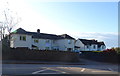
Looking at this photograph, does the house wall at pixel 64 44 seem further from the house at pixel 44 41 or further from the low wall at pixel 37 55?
the low wall at pixel 37 55

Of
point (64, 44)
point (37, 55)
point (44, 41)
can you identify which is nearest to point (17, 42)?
point (44, 41)

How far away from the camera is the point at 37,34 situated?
180ft

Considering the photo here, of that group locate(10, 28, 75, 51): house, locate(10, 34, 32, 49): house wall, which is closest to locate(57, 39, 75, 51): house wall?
locate(10, 28, 75, 51): house

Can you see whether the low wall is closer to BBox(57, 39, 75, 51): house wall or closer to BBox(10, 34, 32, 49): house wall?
BBox(10, 34, 32, 49): house wall

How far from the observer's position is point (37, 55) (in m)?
28.8

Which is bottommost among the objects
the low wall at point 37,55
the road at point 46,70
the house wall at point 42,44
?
the road at point 46,70

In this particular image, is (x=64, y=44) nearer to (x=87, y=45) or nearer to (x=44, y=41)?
(x=44, y=41)

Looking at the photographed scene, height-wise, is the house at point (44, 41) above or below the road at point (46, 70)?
above

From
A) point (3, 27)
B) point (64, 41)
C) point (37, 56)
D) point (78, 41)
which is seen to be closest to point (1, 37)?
point (3, 27)

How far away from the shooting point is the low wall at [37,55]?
27.5 meters

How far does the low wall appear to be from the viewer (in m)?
27.5

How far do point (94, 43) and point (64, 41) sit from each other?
21517 millimetres

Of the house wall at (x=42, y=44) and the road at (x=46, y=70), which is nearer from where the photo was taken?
the road at (x=46, y=70)

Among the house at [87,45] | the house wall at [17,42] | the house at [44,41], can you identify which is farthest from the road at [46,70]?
the house at [87,45]
